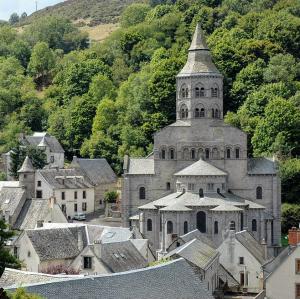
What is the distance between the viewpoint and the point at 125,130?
12069 centimetres

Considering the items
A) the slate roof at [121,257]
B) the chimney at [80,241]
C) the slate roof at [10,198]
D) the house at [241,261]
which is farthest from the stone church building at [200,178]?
the slate roof at [121,257]

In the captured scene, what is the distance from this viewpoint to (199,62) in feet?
311

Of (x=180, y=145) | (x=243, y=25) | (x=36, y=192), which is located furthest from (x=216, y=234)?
(x=243, y=25)

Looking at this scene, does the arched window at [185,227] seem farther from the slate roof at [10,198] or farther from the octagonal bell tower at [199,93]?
the slate roof at [10,198]

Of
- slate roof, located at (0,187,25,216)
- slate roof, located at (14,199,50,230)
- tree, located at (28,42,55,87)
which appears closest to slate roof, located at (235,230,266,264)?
slate roof, located at (14,199,50,230)

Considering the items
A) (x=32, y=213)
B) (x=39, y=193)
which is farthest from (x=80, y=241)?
(x=39, y=193)

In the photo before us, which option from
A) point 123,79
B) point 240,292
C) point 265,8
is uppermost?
point 265,8

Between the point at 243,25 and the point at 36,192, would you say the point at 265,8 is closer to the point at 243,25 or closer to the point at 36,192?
the point at 243,25

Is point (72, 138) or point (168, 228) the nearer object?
point (168, 228)

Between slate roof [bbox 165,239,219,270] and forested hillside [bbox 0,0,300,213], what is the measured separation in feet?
105

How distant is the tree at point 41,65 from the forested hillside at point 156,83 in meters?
0.17

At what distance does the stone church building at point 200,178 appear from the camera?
84.2 meters

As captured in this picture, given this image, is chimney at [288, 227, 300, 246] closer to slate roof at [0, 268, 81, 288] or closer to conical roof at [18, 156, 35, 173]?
slate roof at [0, 268, 81, 288]

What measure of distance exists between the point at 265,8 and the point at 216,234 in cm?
7909
